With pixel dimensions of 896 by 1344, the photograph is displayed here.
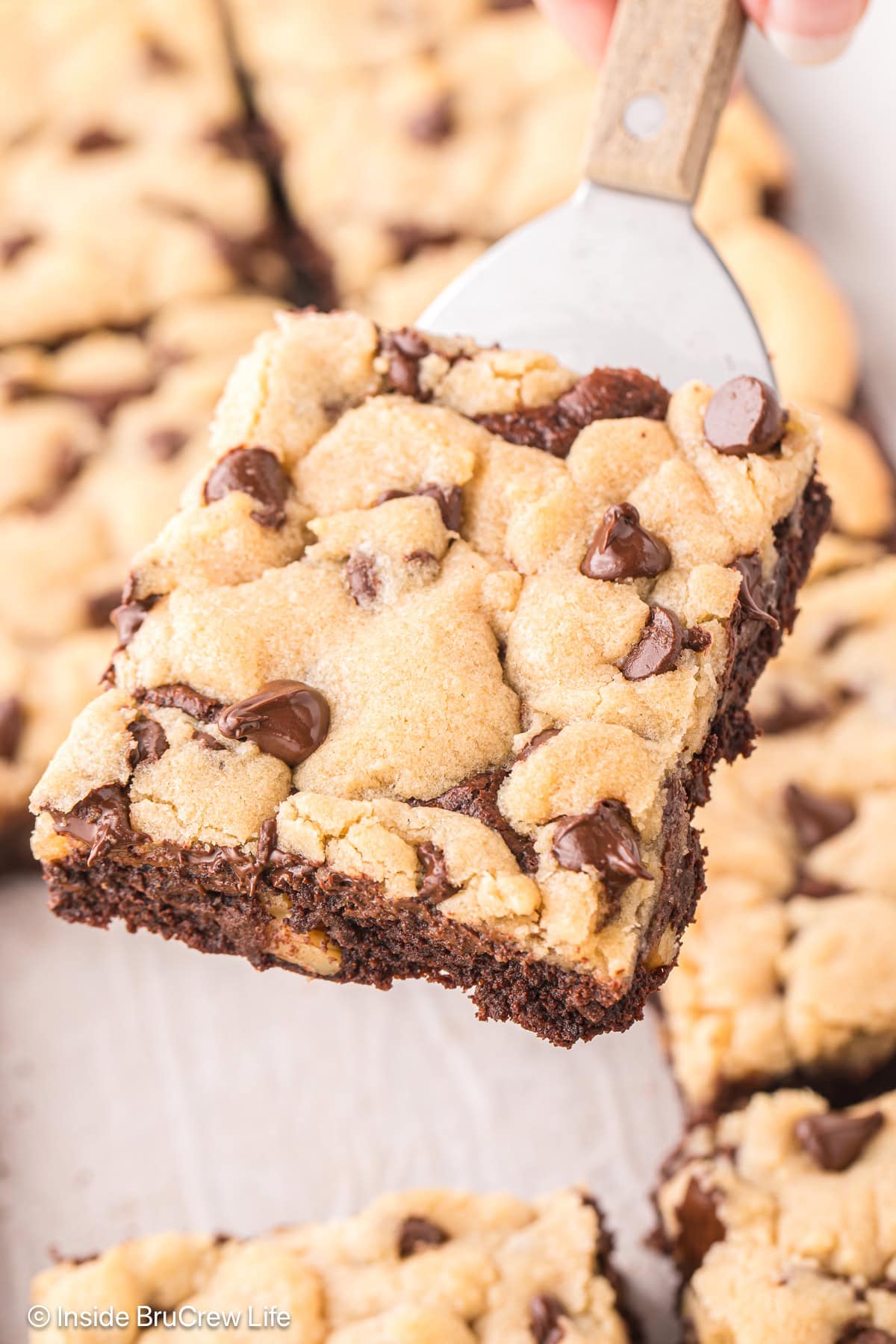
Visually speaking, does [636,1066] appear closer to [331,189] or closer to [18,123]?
[331,189]

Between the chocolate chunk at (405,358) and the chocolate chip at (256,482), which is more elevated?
the chocolate chunk at (405,358)

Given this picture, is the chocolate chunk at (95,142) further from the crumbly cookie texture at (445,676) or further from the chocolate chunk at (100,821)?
the chocolate chunk at (100,821)

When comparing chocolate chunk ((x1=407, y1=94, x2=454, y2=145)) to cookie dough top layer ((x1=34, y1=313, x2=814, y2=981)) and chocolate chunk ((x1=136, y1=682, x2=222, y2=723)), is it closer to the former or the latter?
cookie dough top layer ((x1=34, y1=313, x2=814, y2=981))

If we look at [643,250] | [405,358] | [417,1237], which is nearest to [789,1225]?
[417,1237]

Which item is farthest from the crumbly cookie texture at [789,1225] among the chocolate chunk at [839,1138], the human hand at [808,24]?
the human hand at [808,24]

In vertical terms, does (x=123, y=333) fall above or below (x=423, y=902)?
above

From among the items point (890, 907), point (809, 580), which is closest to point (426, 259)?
point (809, 580)

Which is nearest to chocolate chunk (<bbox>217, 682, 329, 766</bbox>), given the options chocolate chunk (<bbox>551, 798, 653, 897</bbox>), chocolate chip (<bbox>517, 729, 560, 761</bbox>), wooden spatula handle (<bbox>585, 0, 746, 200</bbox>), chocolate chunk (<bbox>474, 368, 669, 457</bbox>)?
chocolate chip (<bbox>517, 729, 560, 761</bbox>)
